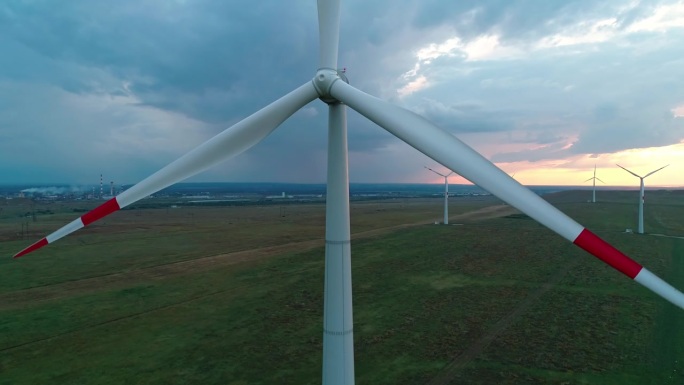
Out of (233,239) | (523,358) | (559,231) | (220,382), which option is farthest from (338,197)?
(233,239)

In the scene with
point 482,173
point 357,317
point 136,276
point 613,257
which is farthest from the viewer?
point 136,276

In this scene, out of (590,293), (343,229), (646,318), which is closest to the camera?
(343,229)

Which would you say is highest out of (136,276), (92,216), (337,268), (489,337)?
(92,216)

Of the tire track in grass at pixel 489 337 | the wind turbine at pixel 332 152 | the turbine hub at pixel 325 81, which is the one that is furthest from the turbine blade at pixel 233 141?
the tire track in grass at pixel 489 337

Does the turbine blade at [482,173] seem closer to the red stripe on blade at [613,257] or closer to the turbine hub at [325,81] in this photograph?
the red stripe on blade at [613,257]

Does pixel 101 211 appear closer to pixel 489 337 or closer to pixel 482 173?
pixel 482 173

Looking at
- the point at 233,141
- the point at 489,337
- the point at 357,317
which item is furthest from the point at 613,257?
the point at 357,317

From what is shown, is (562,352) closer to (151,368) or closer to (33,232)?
(151,368)
